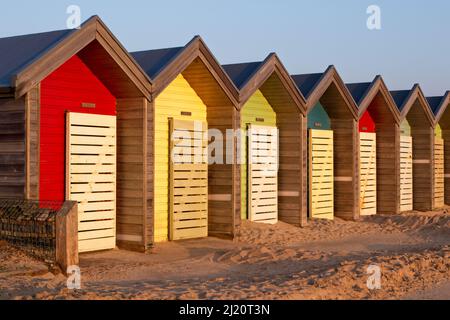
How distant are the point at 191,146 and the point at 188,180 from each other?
0.70 metres

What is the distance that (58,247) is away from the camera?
34.7ft

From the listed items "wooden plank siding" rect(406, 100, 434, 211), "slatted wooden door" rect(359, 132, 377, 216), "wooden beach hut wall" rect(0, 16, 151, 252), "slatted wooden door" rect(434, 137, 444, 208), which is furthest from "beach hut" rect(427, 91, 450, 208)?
"wooden beach hut wall" rect(0, 16, 151, 252)

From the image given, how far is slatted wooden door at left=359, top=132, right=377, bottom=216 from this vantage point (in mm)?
22155

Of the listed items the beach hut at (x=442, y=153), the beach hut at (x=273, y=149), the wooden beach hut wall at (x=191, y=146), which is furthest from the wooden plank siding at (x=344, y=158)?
the beach hut at (x=442, y=153)

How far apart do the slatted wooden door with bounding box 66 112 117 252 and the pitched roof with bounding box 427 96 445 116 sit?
14500mm

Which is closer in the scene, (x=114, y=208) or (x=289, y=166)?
(x=114, y=208)

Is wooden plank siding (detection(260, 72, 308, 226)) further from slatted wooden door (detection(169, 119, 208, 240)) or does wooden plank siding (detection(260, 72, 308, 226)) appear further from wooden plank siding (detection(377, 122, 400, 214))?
wooden plank siding (detection(377, 122, 400, 214))

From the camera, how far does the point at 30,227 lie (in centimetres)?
1093

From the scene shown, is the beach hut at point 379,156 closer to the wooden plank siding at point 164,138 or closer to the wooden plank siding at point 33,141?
the wooden plank siding at point 164,138

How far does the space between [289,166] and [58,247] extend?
8843mm

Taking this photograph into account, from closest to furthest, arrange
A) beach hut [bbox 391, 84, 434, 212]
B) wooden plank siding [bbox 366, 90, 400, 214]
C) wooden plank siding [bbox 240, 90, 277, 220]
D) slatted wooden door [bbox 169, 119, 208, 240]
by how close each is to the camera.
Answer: slatted wooden door [bbox 169, 119, 208, 240] < wooden plank siding [bbox 240, 90, 277, 220] < wooden plank siding [bbox 366, 90, 400, 214] < beach hut [bbox 391, 84, 434, 212]

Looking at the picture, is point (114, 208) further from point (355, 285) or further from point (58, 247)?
point (355, 285)

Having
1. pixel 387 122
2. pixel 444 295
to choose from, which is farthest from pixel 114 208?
pixel 387 122

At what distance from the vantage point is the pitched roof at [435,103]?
25.2 metres
